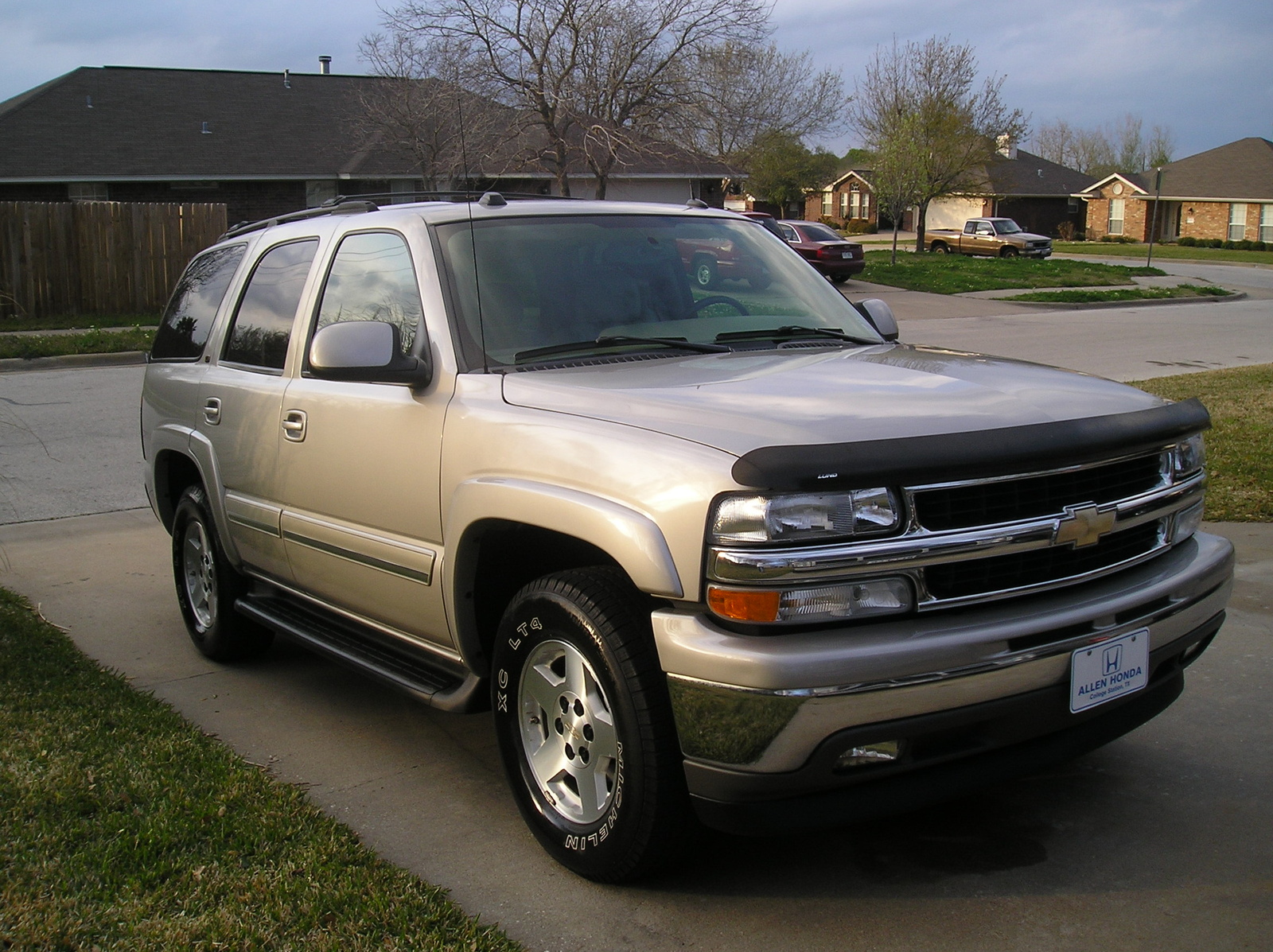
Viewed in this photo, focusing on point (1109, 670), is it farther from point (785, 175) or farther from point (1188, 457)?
point (785, 175)

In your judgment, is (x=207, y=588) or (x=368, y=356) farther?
(x=207, y=588)

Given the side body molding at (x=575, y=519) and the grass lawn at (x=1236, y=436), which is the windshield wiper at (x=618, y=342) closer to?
the side body molding at (x=575, y=519)

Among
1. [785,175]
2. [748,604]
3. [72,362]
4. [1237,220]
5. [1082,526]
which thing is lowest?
[72,362]

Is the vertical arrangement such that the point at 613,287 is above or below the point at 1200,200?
below

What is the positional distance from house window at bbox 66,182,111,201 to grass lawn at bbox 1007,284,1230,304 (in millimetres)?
22869

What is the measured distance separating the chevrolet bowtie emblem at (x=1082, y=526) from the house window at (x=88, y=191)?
32.3m

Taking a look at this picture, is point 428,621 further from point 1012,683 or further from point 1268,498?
point 1268,498

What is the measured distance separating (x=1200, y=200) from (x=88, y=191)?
57229 millimetres

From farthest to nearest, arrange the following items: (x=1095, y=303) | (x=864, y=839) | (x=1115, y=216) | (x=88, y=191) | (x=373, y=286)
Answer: (x=1115, y=216) → (x=88, y=191) → (x=1095, y=303) → (x=373, y=286) → (x=864, y=839)

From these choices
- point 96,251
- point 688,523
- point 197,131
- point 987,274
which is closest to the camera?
point 688,523

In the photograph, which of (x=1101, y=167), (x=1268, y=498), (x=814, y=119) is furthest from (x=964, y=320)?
(x=1101, y=167)

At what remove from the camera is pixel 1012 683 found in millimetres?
2912

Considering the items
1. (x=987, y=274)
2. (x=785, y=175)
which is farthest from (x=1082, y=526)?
(x=785, y=175)

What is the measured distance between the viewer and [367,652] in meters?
4.32
